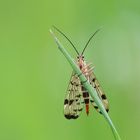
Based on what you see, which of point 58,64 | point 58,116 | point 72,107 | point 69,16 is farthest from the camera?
point 69,16

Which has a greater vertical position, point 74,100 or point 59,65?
point 59,65

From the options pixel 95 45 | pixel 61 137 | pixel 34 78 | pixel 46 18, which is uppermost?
pixel 46 18

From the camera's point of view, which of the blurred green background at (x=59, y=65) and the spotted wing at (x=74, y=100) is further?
the blurred green background at (x=59, y=65)

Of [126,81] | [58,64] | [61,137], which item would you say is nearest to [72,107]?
[61,137]

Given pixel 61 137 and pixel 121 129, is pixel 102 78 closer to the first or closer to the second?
pixel 121 129

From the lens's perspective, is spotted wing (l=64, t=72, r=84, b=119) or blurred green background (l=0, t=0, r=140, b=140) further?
blurred green background (l=0, t=0, r=140, b=140)
